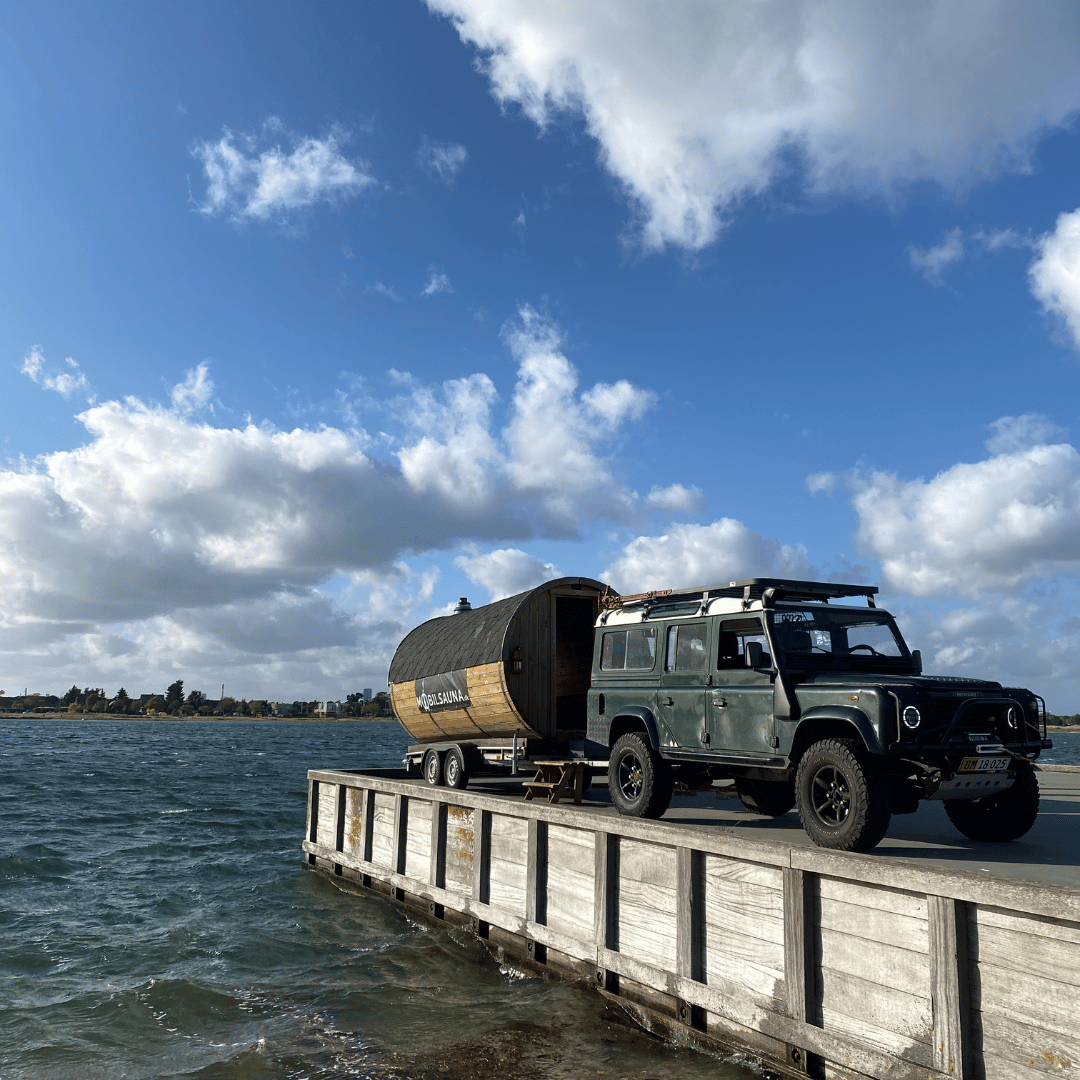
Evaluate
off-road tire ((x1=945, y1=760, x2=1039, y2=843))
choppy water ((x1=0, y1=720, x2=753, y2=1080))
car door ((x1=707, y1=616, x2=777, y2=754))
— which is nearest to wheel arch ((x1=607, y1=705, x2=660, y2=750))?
car door ((x1=707, y1=616, x2=777, y2=754))

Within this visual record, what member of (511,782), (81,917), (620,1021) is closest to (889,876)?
(620,1021)

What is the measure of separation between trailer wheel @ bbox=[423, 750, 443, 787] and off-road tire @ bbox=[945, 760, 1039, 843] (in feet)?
29.9

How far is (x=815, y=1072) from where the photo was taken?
731cm

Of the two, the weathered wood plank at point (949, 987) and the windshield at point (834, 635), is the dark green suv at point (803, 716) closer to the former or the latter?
the windshield at point (834, 635)

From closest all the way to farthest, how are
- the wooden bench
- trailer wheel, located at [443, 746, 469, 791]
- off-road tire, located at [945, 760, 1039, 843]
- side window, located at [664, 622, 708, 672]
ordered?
off-road tire, located at [945, 760, 1039, 843], side window, located at [664, 622, 708, 672], the wooden bench, trailer wheel, located at [443, 746, 469, 791]

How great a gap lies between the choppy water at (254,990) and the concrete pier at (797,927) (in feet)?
1.88

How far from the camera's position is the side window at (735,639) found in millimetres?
9930

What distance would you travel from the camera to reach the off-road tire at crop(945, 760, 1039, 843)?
9.11 meters

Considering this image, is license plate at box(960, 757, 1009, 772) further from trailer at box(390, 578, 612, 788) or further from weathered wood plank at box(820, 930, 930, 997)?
trailer at box(390, 578, 612, 788)

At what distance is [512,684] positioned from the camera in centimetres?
1472

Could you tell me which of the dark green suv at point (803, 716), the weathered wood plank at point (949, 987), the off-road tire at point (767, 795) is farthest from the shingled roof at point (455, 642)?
the weathered wood plank at point (949, 987)

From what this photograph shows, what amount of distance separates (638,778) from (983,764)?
13.7 ft

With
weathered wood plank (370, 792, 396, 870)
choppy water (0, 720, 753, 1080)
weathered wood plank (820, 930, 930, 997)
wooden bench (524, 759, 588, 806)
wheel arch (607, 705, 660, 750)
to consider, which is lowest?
choppy water (0, 720, 753, 1080)

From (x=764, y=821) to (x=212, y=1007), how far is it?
24.5 ft
